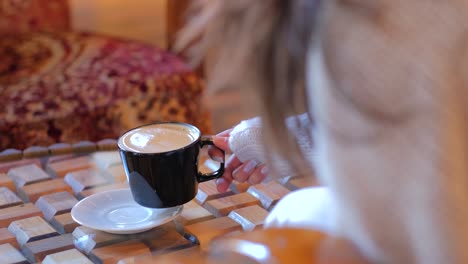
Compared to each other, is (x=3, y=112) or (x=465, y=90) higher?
(x=465, y=90)

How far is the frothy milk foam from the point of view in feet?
2.83

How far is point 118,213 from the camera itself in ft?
2.95

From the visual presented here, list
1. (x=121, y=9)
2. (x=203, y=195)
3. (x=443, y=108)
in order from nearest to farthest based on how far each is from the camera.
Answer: (x=443, y=108) → (x=203, y=195) → (x=121, y=9)

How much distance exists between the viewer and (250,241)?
561 mm

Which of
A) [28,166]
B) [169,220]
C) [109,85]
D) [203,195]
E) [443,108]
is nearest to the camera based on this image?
[443,108]

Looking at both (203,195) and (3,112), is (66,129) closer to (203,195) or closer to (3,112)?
(3,112)

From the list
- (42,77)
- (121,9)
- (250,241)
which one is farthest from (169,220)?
(121,9)

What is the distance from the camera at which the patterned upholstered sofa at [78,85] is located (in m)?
1.81

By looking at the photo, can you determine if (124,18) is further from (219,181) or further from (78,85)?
(219,181)

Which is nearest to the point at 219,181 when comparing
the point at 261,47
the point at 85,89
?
the point at 261,47

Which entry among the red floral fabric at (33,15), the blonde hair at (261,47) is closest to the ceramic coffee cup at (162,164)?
the blonde hair at (261,47)

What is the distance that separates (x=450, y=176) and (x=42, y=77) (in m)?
1.66

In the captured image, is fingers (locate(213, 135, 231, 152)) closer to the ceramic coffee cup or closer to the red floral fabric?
the ceramic coffee cup

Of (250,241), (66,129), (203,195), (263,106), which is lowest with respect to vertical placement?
(66,129)
